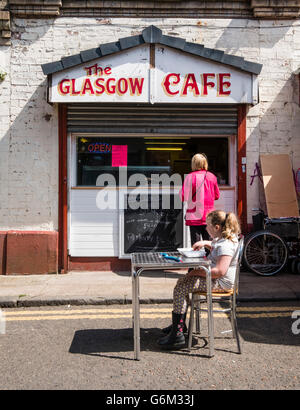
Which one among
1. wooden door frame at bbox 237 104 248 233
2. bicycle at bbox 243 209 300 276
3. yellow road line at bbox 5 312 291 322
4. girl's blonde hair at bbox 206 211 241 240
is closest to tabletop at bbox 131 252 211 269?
girl's blonde hair at bbox 206 211 241 240

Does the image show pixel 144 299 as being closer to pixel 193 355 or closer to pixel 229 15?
pixel 193 355

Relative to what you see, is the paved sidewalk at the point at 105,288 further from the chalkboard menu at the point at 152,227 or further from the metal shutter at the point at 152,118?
the metal shutter at the point at 152,118

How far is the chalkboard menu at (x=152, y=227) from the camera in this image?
7.74 meters

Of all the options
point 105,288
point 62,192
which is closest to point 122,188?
point 62,192

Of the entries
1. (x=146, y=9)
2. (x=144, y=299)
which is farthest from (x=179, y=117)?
(x=144, y=299)

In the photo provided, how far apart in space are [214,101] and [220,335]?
160 inches

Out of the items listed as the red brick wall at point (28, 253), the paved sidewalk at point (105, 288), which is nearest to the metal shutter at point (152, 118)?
the red brick wall at point (28, 253)

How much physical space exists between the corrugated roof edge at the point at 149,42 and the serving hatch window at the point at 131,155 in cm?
144

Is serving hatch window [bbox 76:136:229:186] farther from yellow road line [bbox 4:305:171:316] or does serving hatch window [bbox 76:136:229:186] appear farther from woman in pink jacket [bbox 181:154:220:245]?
yellow road line [bbox 4:305:171:316]

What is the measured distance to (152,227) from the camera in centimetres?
776

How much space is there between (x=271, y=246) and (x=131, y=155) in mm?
2967

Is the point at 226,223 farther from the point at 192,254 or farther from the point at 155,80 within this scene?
the point at 155,80

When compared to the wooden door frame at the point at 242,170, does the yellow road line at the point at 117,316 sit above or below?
below

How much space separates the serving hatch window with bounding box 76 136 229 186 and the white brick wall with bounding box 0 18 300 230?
54 centimetres
